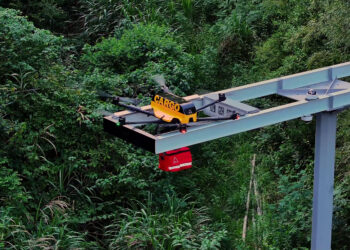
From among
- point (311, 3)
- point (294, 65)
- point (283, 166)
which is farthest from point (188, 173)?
point (311, 3)

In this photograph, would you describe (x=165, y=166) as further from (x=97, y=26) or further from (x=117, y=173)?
(x=97, y=26)

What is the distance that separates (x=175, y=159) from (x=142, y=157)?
146 inches

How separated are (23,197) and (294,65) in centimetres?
446

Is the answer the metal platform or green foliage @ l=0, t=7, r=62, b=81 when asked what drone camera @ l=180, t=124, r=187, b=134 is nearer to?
the metal platform

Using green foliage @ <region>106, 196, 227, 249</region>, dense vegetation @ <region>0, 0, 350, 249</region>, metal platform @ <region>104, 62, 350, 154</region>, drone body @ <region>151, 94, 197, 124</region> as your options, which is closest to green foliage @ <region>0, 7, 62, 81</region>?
dense vegetation @ <region>0, 0, 350, 249</region>

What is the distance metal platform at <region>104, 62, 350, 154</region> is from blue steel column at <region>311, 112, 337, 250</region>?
0.21 m

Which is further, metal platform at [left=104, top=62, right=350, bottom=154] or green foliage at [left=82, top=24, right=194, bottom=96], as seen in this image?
green foliage at [left=82, top=24, right=194, bottom=96]

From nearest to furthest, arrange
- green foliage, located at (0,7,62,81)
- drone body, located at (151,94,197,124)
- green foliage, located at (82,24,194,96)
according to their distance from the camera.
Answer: drone body, located at (151,94,197,124), green foliage, located at (0,7,62,81), green foliage, located at (82,24,194,96)

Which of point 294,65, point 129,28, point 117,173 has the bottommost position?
point 117,173

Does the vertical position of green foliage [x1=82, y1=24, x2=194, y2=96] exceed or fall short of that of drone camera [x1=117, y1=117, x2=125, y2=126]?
it exceeds it

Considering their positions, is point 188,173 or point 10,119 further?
point 188,173

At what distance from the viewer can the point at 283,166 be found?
8.65 meters

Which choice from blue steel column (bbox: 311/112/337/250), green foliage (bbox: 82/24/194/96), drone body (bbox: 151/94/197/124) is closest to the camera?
drone body (bbox: 151/94/197/124)

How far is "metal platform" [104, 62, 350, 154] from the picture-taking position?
13.9ft
